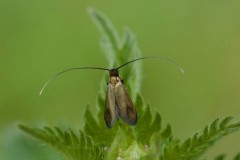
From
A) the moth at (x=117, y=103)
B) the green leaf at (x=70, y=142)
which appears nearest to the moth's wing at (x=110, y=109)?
the moth at (x=117, y=103)

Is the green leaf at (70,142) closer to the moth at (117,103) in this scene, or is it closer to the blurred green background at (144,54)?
the moth at (117,103)

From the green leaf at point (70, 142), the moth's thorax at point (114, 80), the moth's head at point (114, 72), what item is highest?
the moth's head at point (114, 72)

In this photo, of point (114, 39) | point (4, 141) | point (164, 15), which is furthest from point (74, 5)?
point (114, 39)

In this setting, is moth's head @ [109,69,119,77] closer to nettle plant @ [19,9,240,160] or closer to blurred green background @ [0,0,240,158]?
nettle plant @ [19,9,240,160]

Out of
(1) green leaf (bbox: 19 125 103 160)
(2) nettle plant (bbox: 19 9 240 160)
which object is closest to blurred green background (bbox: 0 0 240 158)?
(2) nettle plant (bbox: 19 9 240 160)

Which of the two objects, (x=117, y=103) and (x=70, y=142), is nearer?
(x=70, y=142)

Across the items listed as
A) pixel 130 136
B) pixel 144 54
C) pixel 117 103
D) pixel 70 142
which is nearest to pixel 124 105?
pixel 117 103

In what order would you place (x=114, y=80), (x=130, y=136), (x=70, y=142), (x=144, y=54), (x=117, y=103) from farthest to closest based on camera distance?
(x=144, y=54)
(x=114, y=80)
(x=117, y=103)
(x=130, y=136)
(x=70, y=142)

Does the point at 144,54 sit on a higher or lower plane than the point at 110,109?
higher

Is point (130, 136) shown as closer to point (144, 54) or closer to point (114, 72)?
point (114, 72)
